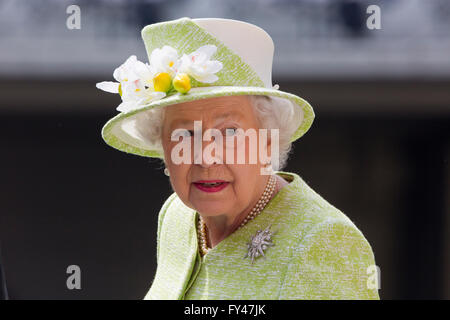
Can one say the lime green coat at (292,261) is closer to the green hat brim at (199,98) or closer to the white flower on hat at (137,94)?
the green hat brim at (199,98)

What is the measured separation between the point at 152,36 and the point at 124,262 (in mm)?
4147

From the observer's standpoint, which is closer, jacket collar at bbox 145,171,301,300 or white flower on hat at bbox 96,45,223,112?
white flower on hat at bbox 96,45,223,112

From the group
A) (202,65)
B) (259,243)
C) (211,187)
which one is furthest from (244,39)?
(259,243)

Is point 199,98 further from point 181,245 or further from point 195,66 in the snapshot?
point 181,245

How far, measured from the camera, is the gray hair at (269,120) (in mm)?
1919

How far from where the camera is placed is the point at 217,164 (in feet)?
5.97

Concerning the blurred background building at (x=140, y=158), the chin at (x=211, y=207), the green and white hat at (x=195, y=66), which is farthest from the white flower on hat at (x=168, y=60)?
the blurred background building at (x=140, y=158)

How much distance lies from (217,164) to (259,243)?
262 millimetres

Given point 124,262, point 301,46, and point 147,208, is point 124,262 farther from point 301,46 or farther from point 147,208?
point 301,46

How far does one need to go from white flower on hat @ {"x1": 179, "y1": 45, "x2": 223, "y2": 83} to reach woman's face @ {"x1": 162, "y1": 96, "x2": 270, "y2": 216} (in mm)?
67

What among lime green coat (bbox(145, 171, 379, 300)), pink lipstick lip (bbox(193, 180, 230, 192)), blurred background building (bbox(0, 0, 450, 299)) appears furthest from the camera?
blurred background building (bbox(0, 0, 450, 299))

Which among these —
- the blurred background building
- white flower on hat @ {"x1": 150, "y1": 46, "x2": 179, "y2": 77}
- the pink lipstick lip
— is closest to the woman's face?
the pink lipstick lip

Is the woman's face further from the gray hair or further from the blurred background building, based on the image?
the blurred background building

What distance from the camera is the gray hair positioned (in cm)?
192
